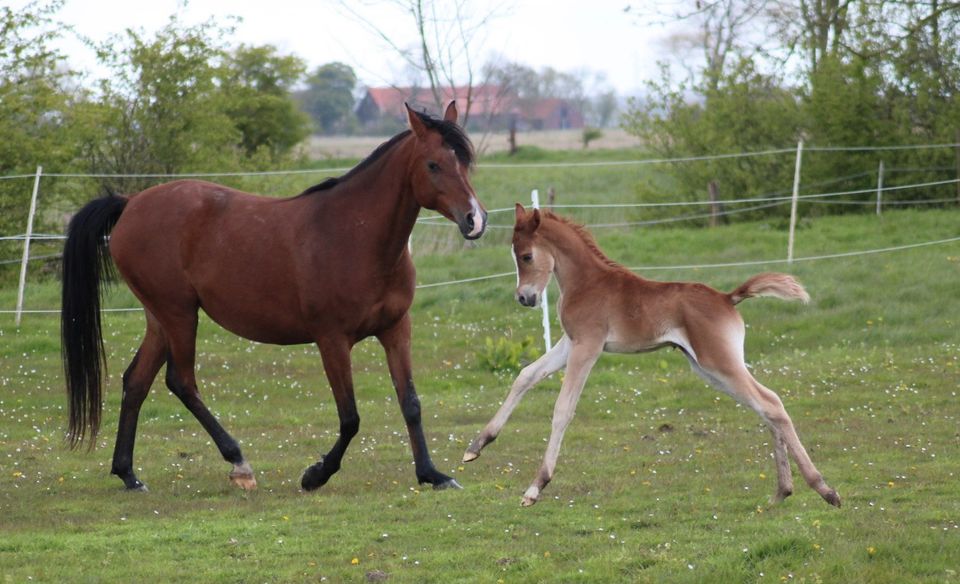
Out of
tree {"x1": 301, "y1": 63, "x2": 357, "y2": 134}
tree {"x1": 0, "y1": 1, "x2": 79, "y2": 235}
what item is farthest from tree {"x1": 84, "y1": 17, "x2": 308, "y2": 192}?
tree {"x1": 301, "y1": 63, "x2": 357, "y2": 134}

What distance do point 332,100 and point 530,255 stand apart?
67.8 m

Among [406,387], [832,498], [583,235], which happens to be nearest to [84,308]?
[406,387]

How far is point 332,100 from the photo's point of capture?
73.2 m

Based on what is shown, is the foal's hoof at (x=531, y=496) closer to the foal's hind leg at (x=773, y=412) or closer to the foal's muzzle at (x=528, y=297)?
the foal's muzzle at (x=528, y=297)

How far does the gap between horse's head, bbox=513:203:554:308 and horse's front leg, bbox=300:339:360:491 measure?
1448 mm

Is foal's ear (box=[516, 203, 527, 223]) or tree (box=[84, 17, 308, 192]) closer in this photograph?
foal's ear (box=[516, 203, 527, 223])

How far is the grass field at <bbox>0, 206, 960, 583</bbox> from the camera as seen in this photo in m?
Answer: 5.78

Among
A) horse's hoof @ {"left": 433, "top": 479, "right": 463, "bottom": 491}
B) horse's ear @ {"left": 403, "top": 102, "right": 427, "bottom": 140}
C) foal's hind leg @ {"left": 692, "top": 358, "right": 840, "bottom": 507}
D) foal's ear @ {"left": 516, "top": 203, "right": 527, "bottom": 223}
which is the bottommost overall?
horse's hoof @ {"left": 433, "top": 479, "right": 463, "bottom": 491}

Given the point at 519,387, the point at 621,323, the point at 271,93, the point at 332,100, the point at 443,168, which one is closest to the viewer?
the point at 621,323

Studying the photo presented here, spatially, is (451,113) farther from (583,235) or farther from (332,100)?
(332,100)

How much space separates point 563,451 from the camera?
30.7 ft

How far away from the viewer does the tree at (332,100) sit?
71.2 metres

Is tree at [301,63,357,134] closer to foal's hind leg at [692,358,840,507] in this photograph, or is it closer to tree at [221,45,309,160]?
tree at [221,45,309,160]

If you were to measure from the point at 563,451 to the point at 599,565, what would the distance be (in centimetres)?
374
